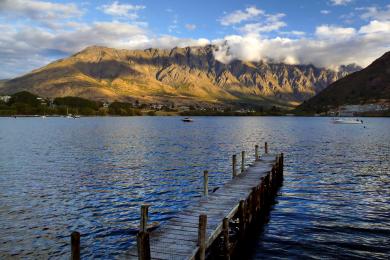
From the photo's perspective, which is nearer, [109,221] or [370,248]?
[370,248]

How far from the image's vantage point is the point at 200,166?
57.5 m

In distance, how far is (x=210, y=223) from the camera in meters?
22.0

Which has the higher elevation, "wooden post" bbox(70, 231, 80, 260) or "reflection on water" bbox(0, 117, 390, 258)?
"wooden post" bbox(70, 231, 80, 260)

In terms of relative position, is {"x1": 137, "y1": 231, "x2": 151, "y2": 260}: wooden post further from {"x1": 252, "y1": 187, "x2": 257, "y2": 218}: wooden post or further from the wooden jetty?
{"x1": 252, "y1": 187, "x2": 257, "y2": 218}: wooden post

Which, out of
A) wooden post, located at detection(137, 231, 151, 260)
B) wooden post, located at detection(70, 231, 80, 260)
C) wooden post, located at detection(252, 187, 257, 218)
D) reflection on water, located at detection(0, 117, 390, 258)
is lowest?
reflection on water, located at detection(0, 117, 390, 258)

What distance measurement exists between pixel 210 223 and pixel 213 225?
0.37m

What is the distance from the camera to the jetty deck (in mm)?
17464

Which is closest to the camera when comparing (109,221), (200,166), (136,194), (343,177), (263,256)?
(263,256)

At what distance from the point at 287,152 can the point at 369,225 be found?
4865cm

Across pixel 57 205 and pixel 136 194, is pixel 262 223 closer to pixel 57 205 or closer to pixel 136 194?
pixel 136 194

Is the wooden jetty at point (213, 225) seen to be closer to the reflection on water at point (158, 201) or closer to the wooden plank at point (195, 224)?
the wooden plank at point (195, 224)

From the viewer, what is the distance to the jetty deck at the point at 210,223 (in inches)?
688

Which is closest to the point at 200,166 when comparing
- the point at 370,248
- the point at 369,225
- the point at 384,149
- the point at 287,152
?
the point at 287,152

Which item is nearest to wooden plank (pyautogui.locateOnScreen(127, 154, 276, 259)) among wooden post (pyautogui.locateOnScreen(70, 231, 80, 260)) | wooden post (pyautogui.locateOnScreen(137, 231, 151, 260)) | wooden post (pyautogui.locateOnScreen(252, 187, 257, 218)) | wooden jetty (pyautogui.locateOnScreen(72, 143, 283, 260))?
wooden jetty (pyautogui.locateOnScreen(72, 143, 283, 260))
